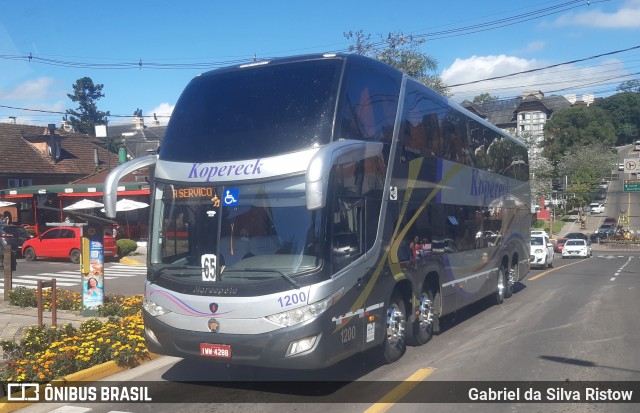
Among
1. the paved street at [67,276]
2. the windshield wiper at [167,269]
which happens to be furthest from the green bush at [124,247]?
the windshield wiper at [167,269]

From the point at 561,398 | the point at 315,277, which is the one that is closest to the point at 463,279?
the point at 561,398

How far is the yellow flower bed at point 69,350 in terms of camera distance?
8.17 meters

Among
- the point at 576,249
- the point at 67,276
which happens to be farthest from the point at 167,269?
the point at 576,249

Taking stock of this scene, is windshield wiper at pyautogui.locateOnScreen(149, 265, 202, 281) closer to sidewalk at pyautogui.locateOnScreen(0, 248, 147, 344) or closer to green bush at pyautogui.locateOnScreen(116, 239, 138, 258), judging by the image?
sidewalk at pyautogui.locateOnScreen(0, 248, 147, 344)

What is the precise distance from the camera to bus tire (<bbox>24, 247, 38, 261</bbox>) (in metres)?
30.5

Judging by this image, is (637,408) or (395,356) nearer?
(637,408)

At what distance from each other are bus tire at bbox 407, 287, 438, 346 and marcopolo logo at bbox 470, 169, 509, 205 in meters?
3.23

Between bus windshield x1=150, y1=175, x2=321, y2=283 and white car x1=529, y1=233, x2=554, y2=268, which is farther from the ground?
bus windshield x1=150, y1=175, x2=321, y2=283

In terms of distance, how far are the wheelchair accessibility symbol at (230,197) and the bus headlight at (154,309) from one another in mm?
1517

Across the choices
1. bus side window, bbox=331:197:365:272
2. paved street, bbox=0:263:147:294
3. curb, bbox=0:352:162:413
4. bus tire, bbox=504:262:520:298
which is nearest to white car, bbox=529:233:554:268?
bus tire, bbox=504:262:520:298

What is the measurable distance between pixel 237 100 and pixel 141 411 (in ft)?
12.7

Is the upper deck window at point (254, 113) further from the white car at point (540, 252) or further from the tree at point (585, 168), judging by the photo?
the tree at point (585, 168)

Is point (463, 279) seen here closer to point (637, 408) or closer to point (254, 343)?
point (637, 408)

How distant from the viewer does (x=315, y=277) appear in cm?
717
